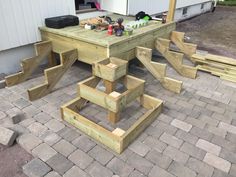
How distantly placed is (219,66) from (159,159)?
2888 millimetres

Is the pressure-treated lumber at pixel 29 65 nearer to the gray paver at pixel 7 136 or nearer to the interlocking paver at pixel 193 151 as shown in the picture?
the gray paver at pixel 7 136

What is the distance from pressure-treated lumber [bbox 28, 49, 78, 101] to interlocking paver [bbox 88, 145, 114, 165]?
1.46 meters

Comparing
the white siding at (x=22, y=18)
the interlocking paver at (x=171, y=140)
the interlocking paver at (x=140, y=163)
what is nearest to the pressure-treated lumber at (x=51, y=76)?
the white siding at (x=22, y=18)

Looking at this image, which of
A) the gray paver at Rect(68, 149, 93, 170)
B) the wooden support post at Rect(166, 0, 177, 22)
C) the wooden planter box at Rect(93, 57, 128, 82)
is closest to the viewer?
the gray paver at Rect(68, 149, 93, 170)

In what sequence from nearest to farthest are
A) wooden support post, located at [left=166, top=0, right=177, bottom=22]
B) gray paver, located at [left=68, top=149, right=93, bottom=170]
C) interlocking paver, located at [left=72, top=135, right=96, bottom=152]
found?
gray paver, located at [left=68, top=149, right=93, bottom=170], interlocking paver, located at [left=72, top=135, right=96, bottom=152], wooden support post, located at [left=166, top=0, right=177, bottom=22]

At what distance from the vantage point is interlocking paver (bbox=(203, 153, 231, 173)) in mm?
2377

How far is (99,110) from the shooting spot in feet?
10.8

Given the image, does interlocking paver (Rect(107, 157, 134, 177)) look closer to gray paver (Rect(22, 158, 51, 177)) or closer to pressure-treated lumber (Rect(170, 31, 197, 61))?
gray paver (Rect(22, 158, 51, 177))

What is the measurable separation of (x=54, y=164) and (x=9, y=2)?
9.61 feet

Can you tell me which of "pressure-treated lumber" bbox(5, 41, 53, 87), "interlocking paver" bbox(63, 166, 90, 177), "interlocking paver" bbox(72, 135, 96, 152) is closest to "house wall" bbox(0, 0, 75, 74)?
"pressure-treated lumber" bbox(5, 41, 53, 87)

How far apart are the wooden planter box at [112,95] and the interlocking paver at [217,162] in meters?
1.16

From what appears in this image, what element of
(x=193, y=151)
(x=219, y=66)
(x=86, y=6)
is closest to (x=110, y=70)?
(x=193, y=151)

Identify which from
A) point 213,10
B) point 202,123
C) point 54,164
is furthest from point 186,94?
point 213,10

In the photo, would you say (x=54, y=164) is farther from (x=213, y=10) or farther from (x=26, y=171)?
(x=213, y=10)
